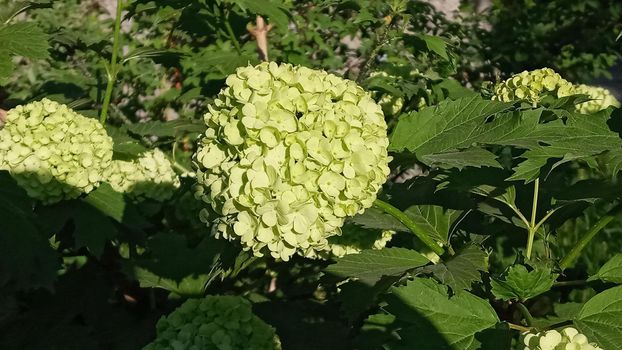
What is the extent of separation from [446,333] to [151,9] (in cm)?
177

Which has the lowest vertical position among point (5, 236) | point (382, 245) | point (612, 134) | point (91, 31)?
point (91, 31)

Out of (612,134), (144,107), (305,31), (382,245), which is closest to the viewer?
(612,134)

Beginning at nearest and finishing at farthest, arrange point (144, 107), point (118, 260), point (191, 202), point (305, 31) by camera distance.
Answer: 1. point (118, 260)
2. point (191, 202)
3. point (305, 31)
4. point (144, 107)

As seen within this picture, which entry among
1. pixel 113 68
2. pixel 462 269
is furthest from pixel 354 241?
pixel 113 68

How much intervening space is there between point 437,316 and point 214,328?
73 cm

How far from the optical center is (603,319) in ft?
5.55

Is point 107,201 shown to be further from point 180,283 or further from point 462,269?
point 462,269

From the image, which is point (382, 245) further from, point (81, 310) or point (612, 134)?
point (81, 310)

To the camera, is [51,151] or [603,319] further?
[51,151]

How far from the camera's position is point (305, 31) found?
4.44 meters

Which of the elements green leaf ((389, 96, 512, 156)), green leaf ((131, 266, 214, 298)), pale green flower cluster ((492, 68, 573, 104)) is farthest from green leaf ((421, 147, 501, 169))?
green leaf ((131, 266, 214, 298))

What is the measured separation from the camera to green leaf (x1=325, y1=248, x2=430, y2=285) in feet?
5.94

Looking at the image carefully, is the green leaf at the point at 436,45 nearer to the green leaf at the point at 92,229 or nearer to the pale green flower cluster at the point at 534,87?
the pale green flower cluster at the point at 534,87

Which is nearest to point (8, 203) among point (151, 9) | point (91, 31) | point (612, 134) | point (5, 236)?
point (5, 236)
